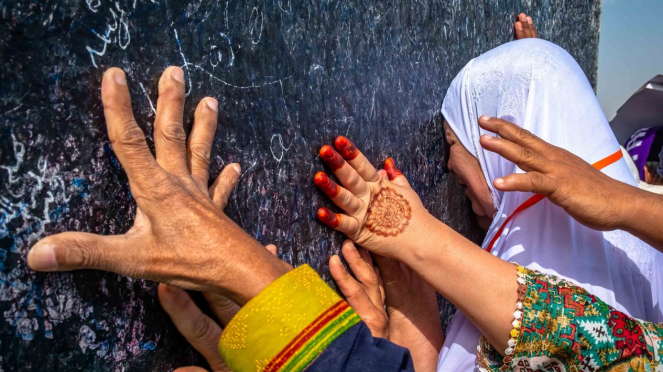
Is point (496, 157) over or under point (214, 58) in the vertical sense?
under

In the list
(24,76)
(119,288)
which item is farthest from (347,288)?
(24,76)

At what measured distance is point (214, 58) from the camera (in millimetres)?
1050

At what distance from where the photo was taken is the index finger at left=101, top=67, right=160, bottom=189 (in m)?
0.79

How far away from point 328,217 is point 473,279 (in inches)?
15.6

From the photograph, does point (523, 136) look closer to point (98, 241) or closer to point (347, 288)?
point (347, 288)

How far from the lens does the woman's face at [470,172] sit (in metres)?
1.69

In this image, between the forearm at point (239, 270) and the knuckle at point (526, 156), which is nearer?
the forearm at point (239, 270)

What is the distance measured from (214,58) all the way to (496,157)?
903 millimetres

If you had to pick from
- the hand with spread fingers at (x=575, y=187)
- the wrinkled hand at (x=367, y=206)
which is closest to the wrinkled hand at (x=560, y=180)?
the hand with spread fingers at (x=575, y=187)

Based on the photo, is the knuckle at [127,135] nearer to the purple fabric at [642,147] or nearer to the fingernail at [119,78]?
the fingernail at [119,78]

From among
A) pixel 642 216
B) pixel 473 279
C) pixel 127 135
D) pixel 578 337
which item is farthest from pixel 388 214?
pixel 127 135

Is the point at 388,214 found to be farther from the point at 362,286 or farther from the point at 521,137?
the point at 521,137

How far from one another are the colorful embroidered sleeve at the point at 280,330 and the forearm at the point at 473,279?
1.33ft

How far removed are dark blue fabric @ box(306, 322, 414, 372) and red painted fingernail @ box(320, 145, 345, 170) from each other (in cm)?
53
